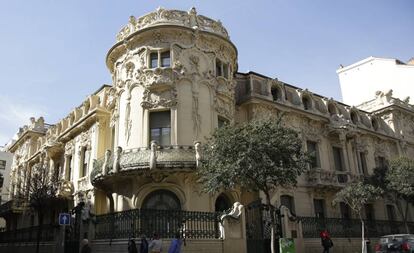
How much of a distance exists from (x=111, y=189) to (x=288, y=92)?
1428 cm

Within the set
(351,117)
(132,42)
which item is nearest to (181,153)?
(132,42)

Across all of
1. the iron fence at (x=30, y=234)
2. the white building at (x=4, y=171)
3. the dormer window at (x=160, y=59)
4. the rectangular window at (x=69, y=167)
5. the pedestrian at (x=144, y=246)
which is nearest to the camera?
the pedestrian at (x=144, y=246)

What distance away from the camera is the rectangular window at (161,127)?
67.5ft

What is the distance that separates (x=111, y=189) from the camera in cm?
2141

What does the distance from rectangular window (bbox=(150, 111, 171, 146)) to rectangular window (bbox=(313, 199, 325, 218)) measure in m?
12.0

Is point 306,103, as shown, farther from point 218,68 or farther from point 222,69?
point 218,68

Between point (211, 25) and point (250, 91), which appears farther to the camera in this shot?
point (250, 91)

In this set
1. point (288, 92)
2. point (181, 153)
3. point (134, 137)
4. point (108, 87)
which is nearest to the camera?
point (181, 153)

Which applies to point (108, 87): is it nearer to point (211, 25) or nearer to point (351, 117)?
point (211, 25)

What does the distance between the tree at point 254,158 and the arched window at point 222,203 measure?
4.02 meters

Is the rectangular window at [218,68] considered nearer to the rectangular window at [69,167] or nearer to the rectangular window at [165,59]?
the rectangular window at [165,59]

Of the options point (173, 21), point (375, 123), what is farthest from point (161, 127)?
point (375, 123)

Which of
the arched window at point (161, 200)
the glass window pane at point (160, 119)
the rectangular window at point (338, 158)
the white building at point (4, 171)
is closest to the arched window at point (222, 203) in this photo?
the arched window at point (161, 200)

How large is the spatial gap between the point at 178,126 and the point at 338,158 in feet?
49.0
